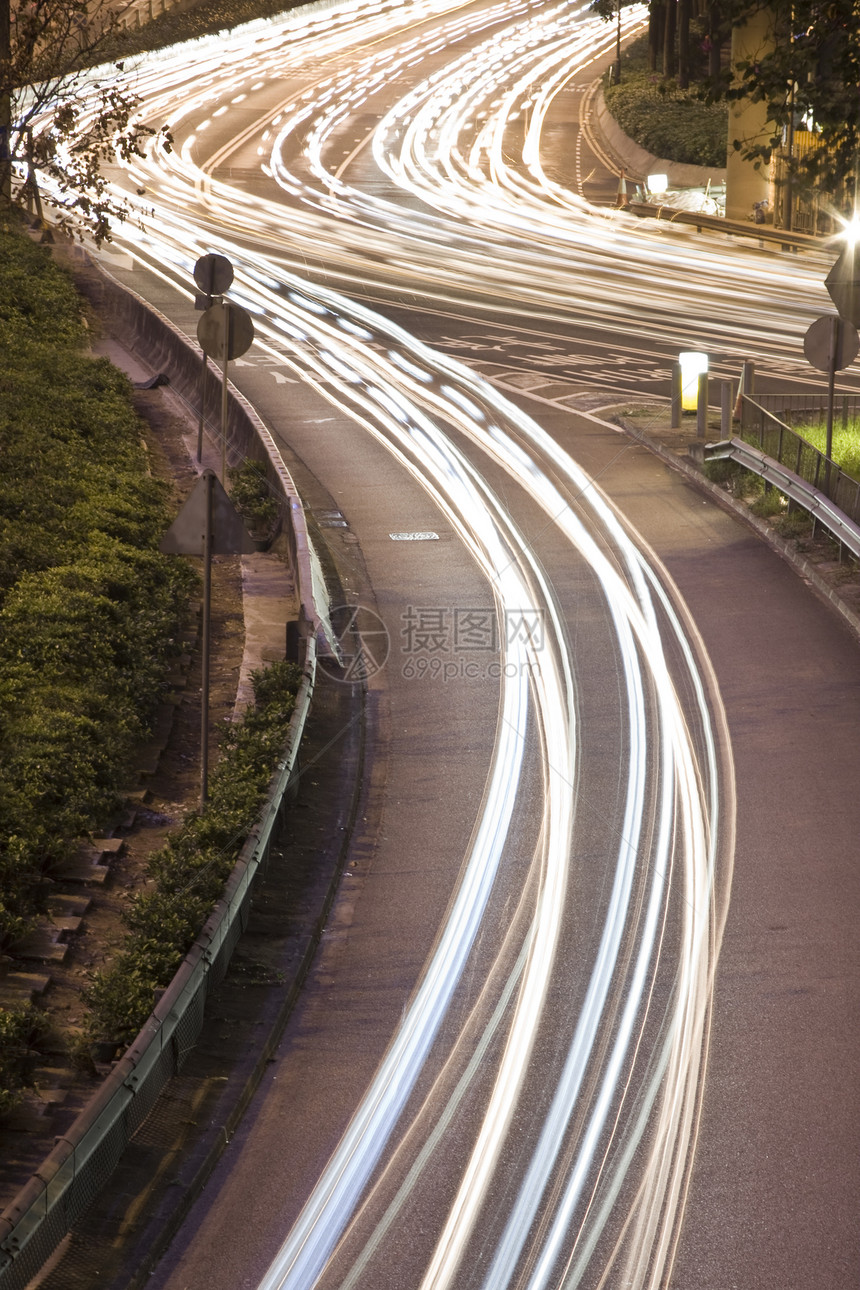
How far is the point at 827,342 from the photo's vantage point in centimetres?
1739

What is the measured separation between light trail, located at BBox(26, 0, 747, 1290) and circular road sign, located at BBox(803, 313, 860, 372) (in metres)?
3.01

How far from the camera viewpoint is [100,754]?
1116cm

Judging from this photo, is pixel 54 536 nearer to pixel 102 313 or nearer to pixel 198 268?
pixel 198 268

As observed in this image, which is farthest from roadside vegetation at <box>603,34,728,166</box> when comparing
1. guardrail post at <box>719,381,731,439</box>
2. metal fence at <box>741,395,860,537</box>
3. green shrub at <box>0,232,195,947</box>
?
green shrub at <box>0,232,195,947</box>

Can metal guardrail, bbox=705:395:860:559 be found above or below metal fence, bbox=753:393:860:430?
below

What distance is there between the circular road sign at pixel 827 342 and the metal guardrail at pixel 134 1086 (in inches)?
340

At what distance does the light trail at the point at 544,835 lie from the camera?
691 centimetres

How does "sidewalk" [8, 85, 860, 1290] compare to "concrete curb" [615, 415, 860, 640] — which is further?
"concrete curb" [615, 415, 860, 640]

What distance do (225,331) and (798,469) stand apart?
23.9 feet

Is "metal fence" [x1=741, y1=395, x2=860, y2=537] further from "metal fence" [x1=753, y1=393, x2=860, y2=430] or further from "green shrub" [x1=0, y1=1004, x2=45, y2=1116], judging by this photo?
"green shrub" [x1=0, y1=1004, x2=45, y2=1116]

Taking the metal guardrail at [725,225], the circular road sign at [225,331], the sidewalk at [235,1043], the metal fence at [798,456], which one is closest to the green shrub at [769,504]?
the metal fence at [798,456]

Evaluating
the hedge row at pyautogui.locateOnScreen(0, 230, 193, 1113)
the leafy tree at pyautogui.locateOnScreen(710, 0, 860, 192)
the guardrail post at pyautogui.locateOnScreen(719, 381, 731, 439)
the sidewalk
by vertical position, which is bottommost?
the sidewalk

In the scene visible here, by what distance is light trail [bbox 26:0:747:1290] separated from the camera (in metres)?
6.91

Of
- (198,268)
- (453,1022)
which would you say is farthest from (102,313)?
(453,1022)
